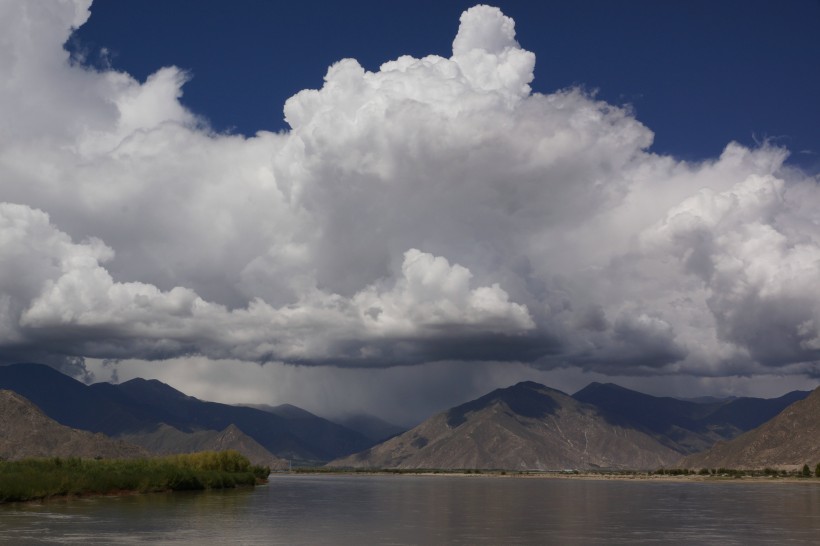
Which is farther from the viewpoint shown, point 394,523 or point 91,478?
point 91,478

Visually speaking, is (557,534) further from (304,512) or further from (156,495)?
(156,495)

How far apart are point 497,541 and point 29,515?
54970 mm

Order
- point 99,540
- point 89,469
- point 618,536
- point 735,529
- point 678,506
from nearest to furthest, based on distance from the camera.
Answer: point 99,540, point 618,536, point 735,529, point 678,506, point 89,469

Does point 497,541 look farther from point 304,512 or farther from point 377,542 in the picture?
point 304,512

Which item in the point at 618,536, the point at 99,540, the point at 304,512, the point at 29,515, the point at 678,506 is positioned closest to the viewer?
the point at 99,540

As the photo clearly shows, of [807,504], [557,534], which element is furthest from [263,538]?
[807,504]

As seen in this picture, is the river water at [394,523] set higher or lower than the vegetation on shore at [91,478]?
lower

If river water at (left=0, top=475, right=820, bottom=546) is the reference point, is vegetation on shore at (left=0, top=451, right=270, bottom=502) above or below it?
above

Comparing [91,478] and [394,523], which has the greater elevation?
[91,478]

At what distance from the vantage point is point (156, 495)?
509 feet

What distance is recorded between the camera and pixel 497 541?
251ft

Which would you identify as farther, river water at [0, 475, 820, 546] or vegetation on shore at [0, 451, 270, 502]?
vegetation on shore at [0, 451, 270, 502]

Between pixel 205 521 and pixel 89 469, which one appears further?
pixel 89 469

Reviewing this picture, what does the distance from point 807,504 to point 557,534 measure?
75.3m
